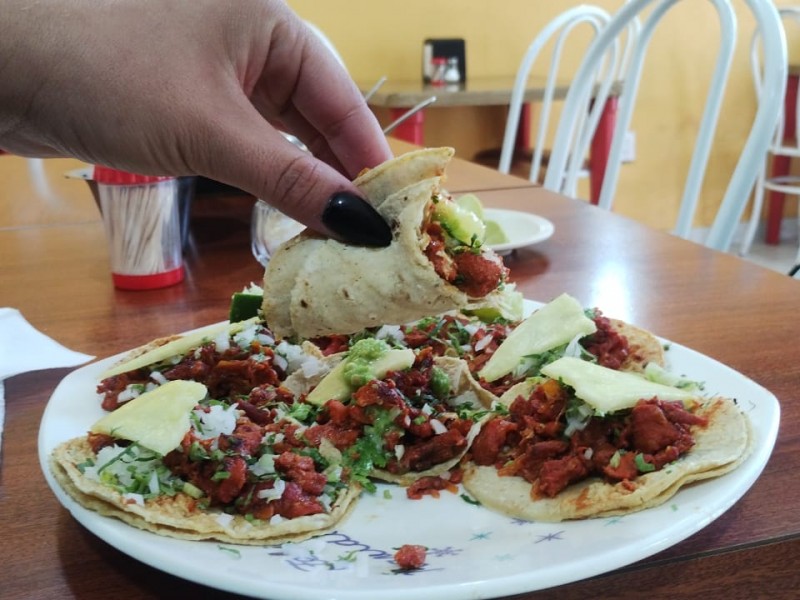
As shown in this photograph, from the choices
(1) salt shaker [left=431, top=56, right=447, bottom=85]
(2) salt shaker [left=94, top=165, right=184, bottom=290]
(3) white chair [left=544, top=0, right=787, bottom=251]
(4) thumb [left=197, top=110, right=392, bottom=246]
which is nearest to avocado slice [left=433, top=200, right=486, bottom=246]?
(4) thumb [left=197, top=110, right=392, bottom=246]

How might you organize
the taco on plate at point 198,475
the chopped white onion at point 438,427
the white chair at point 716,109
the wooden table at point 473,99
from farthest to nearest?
1. the wooden table at point 473,99
2. the white chair at point 716,109
3. the chopped white onion at point 438,427
4. the taco on plate at point 198,475

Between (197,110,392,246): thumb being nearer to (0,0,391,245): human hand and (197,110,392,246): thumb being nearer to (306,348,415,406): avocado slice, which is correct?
(0,0,391,245): human hand

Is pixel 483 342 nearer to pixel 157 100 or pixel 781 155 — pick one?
pixel 157 100

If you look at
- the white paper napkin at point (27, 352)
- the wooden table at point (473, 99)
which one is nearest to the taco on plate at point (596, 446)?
the white paper napkin at point (27, 352)

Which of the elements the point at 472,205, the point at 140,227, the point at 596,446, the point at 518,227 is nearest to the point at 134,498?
the point at 596,446

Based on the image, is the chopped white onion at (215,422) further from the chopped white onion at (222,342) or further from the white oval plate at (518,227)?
the white oval plate at (518,227)

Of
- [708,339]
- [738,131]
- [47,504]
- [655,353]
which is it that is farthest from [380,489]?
[738,131]
